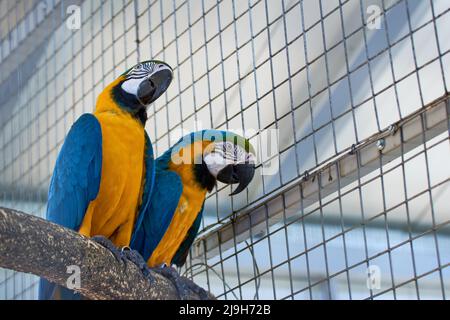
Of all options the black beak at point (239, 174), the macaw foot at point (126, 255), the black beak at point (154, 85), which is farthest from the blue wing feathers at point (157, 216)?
the macaw foot at point (126, 255)

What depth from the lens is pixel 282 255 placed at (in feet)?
8.39

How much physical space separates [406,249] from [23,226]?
76.8 inches

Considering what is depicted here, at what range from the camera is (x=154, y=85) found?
202 cm

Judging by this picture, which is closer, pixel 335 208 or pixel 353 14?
pixel 353 14

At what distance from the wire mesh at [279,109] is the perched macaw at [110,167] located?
177 millimetres

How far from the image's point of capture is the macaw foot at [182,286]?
A: 180 cm

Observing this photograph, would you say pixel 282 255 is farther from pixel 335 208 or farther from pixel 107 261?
pixel 107 261

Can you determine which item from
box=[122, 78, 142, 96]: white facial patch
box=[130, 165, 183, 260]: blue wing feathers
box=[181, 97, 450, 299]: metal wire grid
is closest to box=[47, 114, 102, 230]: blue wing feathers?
box=[122, 78, 142, 96]: white facial patch

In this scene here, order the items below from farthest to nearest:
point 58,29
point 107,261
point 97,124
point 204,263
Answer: point 58,29, point 204,263, point 97,124, point 107,261

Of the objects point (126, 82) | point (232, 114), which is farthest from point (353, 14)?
point (126, 82)

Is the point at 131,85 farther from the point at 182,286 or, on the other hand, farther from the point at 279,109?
the point at 182,286

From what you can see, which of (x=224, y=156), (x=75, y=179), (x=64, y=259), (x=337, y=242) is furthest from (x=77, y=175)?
(x=337, y=242)

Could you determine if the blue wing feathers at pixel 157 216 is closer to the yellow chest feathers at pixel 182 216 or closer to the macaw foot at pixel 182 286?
the yellow chest feathers at pixel 182 216
